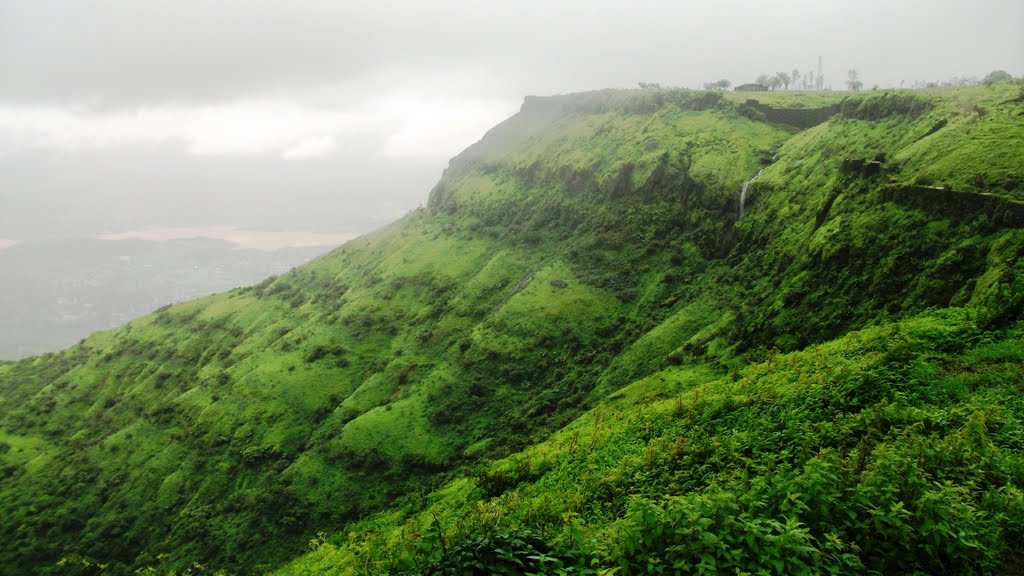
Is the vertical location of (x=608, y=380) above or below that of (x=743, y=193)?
A: below

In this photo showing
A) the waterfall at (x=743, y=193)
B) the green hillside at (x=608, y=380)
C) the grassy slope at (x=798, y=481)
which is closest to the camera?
the grassy slope at (x=798, y=481)

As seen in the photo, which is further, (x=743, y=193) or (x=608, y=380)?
(x=743, y=193)

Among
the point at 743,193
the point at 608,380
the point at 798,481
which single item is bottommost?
the point at 608,380

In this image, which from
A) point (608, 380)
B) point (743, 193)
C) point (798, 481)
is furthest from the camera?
point (743, 193)

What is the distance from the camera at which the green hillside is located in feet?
36.0

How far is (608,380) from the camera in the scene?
6712 cm

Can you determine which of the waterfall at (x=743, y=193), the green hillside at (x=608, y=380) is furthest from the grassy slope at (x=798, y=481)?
the waterfall at (x=743, y=193)

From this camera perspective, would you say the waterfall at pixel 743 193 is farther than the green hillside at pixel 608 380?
Yes

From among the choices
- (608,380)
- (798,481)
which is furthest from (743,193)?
(798,481)

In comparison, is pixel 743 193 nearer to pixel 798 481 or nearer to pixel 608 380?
pixel 608 380

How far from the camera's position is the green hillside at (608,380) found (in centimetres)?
1097

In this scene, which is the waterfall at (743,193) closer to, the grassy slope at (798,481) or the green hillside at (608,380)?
the green hillside at (608,380)

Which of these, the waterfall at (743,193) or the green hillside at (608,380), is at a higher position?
the waterfall at (743,193)

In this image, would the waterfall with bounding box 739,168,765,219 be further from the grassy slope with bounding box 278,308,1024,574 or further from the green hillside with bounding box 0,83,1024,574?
the grassy slope with bounding box 278,308,1024,574
